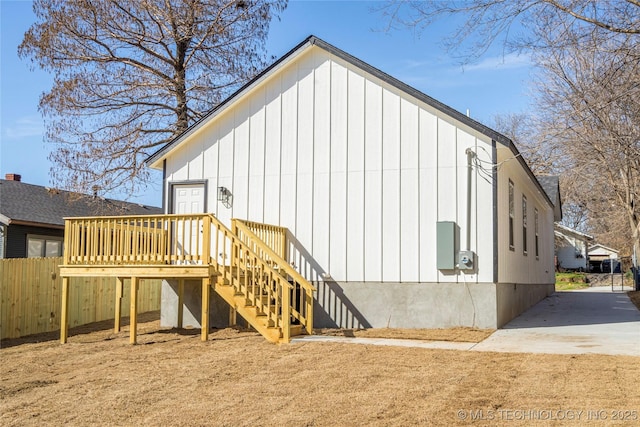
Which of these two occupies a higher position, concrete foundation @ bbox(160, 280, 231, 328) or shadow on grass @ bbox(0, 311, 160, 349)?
concrete foundation @ bbox(160, 280, 231, 328)

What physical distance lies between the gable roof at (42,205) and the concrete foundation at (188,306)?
6.98 metres

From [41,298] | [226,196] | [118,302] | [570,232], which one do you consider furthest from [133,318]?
[570,232]

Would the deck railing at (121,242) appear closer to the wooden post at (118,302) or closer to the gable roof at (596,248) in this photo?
the wooden post at (118,302)

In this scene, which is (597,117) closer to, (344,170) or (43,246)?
(344,170)

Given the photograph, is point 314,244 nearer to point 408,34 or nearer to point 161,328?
point 161,328

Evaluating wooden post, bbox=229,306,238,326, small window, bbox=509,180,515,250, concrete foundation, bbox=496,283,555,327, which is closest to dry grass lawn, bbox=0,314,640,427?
wooden post, bbox=229,306,238,326

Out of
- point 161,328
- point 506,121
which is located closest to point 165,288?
point 161,328

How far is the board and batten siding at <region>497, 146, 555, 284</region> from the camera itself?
12.2 m

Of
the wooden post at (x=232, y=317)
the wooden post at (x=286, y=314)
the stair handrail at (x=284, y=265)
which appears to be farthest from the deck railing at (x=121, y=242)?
the wooden post at (x=286, y=314)

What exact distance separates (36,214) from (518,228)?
48.3ft

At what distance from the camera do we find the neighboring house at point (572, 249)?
4794 centimetres

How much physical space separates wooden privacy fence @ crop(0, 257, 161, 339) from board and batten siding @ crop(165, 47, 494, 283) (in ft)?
10.9

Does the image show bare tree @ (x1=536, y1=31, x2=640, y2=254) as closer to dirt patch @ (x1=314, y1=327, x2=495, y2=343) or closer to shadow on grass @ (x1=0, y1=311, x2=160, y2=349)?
dirt patch @ (x1=314, y1=327, x2=495, y2=343)

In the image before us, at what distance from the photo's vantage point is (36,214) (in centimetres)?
2045
